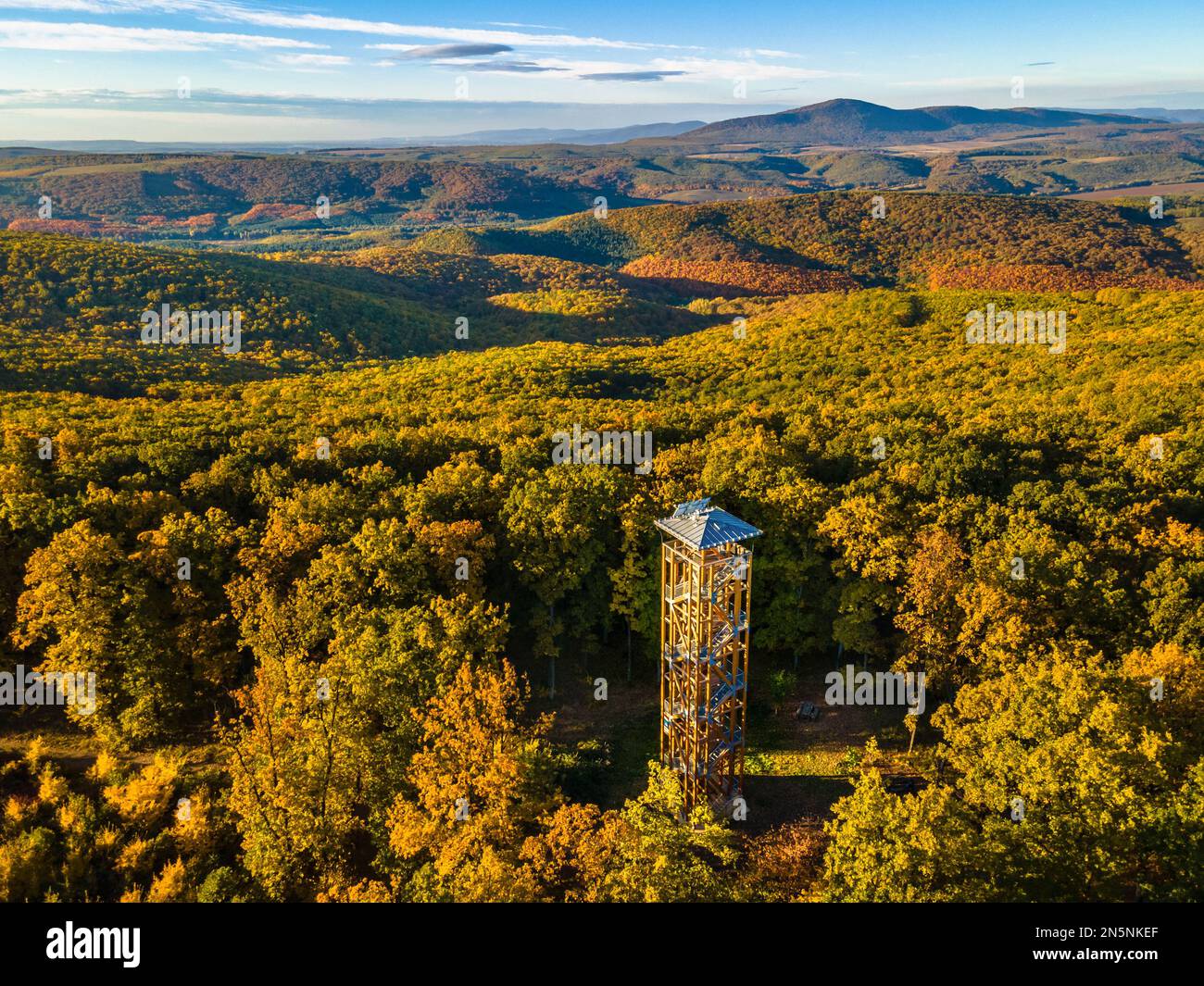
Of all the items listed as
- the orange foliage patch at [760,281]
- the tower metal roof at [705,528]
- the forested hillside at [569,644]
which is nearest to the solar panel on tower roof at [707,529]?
the tower metal roof at [705,528]

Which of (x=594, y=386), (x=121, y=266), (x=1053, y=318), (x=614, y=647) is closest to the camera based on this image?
(x=614, y=647)

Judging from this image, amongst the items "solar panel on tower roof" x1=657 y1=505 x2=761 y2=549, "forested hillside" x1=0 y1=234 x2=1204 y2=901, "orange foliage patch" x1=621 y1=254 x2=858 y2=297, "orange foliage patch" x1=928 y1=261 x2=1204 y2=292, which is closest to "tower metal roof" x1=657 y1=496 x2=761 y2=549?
"solar panel on tower roof" x1=657 y1=505 x2=761 y2=549

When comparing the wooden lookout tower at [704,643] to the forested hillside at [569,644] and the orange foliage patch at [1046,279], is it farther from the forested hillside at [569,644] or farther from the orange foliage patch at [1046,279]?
the orange foliage patch at [1046,279]

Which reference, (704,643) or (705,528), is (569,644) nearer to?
(704,643)

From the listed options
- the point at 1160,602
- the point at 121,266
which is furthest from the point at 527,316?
the point at 1160,602

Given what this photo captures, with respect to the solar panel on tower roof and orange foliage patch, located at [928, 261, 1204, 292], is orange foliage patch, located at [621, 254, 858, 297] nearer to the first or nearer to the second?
orange foliage patch, located at [928, 261, 1204, 292]

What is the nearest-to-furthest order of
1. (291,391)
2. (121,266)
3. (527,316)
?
(291,391)
(121,266)
(527,316)
